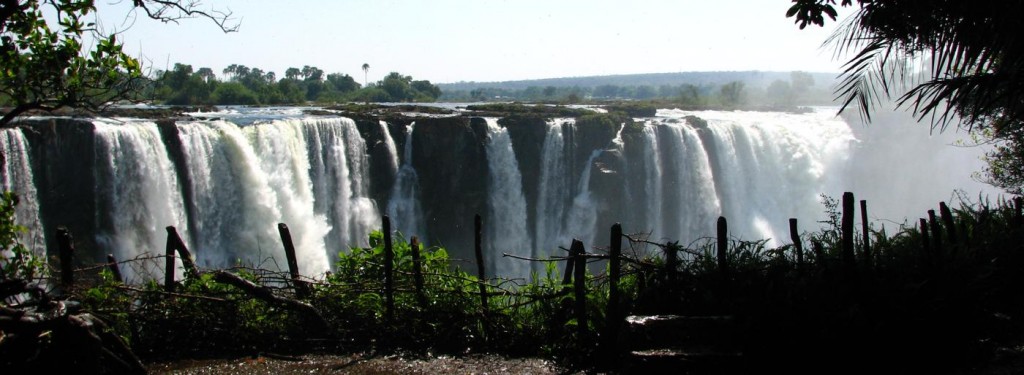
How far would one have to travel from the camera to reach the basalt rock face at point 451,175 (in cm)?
2378

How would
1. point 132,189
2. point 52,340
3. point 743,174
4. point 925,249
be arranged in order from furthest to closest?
point 743,174
point 132,189
point 925,249
point 52,340

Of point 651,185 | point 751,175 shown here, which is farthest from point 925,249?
point 751,175

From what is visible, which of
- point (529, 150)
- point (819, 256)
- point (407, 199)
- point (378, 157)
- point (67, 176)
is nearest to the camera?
point (819, 256)

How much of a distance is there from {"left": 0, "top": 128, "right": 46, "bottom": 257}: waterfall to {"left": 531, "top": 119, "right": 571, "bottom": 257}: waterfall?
13.8 m

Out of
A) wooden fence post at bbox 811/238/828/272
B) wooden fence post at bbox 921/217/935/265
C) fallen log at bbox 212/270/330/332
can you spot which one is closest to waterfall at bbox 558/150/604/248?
wooden fence post at bbox 921/217/935/265

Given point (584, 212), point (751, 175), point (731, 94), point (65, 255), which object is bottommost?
point (584, 212)

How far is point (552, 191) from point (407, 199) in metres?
4.83

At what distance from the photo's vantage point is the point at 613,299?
5523 millimetres

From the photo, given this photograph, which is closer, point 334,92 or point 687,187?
point 687,187

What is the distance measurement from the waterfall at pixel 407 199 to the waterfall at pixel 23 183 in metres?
9.36

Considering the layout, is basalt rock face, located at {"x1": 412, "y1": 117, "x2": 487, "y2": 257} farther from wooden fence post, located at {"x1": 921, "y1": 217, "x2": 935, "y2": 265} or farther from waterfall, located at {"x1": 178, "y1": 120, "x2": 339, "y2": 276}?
wooden fence post, located at {"x1": 921, "y1": 217, "x2": 935, "y2": 265}


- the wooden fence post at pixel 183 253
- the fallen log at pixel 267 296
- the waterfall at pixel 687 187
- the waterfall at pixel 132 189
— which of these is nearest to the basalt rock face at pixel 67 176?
the waterfall at pixel 132 189

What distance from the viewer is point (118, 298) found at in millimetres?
5848

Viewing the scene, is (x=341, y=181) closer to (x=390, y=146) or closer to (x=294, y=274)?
(x=390, y=146)
